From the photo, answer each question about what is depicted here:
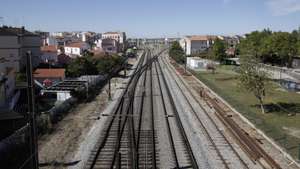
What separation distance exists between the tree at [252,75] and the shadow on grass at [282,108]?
112 centimetres

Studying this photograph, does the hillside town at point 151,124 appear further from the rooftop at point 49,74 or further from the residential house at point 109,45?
the residential house at point 109,45

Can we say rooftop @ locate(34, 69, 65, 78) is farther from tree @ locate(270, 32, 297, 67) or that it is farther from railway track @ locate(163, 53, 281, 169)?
tree @ locate(270, 32, 297, 67)

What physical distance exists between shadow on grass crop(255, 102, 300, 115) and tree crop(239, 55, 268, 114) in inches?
44.2

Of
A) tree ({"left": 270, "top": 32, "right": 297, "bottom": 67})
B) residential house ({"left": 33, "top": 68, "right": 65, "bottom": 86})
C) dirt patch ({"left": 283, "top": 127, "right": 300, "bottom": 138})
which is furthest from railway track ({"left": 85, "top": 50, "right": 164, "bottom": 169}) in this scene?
tree ({"left": 270, "top": 32, "right": 297, "bottom": 67})

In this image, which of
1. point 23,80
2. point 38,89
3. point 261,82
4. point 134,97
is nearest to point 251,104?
point 261,82

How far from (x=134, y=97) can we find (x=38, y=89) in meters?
10.5

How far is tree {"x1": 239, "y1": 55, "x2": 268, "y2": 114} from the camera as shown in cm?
2600

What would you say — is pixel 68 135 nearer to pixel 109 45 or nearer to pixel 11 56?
pixel 11 56

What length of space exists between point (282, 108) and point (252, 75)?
372cm

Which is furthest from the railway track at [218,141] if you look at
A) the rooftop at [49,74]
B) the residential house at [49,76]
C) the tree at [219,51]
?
the tree at [219,51]

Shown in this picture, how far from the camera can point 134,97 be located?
34438mm

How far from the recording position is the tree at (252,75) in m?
26.0

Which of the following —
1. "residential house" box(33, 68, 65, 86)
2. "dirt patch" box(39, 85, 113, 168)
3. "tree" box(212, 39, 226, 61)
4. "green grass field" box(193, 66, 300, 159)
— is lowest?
"dirt patch" box(39, 85, 113, 168)

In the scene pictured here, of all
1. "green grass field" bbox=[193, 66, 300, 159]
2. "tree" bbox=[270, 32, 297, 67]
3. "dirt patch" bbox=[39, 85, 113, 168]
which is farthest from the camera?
"tree" bbox=[270, 32, 297, 67]
